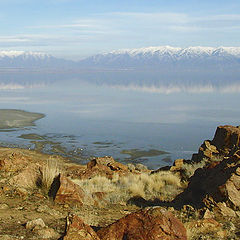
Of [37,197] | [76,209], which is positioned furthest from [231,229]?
[37,197]

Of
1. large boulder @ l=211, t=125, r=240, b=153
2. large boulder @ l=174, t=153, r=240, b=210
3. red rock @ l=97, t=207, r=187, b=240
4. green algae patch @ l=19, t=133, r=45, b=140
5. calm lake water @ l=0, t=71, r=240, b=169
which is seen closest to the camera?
red rock @ l=97, t=207, r=187, b=240

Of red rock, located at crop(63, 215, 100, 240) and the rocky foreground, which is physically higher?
red rock, located at crop(63, 215, 100, 240)

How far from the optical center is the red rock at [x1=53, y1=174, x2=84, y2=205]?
23.9ft

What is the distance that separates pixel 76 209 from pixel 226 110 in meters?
36.7

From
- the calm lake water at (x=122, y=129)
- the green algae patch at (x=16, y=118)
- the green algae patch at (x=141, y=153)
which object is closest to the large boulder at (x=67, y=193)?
the calm lake water at (x=122, y=129)

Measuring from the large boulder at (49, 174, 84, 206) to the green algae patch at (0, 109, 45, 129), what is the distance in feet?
87.8

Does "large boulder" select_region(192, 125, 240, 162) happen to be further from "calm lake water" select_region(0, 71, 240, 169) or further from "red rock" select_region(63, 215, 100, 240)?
"red rock" select_region(63, 215, 100, 240)

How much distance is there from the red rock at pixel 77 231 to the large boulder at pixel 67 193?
2704 mm

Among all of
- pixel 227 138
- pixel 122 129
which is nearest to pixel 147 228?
pixel 227 138

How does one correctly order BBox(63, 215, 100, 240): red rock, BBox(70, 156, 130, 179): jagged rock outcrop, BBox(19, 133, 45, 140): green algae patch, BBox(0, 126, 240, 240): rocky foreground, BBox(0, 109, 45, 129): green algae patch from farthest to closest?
BBox(0, 109, 45, 129): green algae patch < BBox(19, 133, 45, 140): green algae patch < BBox(70, 156, 130, 179): jagged rock outcrop < BBox(0, 126, 240, 240): rocky foreground < BBox(63, 215, 100, 240): red rock

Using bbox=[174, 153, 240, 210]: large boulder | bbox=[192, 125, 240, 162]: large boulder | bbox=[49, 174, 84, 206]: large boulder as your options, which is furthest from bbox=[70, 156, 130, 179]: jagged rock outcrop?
bbox=[49, 174, 84, 206]: large boulder

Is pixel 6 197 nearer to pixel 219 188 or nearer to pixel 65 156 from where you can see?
pixel 219 188

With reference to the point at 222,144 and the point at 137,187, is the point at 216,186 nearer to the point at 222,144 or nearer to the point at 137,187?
the point at 137,187

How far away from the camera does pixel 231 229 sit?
19.1 ft
